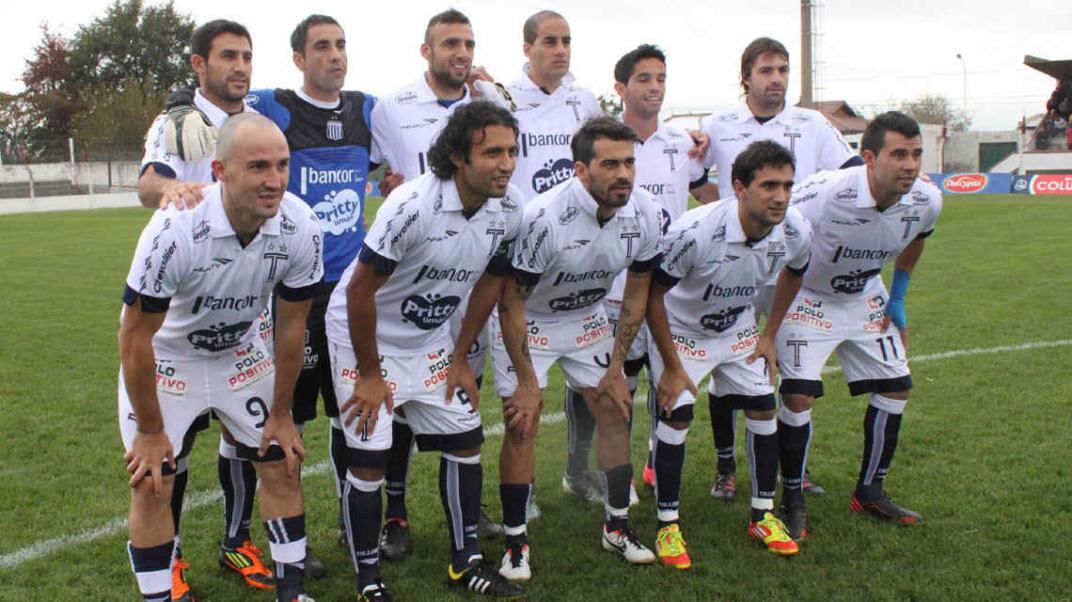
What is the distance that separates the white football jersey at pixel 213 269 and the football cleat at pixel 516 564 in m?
1.65

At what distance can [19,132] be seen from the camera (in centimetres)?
5350

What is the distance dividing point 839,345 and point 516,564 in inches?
89.6

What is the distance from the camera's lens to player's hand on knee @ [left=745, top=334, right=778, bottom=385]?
5.16 metres

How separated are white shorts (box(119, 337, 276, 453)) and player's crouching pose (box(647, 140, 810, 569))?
2.01 meters

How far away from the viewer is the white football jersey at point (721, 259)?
16.1 feet

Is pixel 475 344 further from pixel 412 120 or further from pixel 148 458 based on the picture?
pixel 148 458

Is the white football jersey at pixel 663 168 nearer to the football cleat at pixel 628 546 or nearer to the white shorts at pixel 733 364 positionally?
the white shorts at pixel 733 364

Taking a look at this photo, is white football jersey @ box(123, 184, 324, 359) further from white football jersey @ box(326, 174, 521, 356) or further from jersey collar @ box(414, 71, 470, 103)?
jersey collar @ box(414, 71, 470, 103)

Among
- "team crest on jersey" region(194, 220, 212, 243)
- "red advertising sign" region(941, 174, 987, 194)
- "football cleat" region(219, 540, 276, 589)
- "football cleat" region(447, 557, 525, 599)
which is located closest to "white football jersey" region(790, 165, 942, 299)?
"football cleat" region(447, 557, 525, 599)

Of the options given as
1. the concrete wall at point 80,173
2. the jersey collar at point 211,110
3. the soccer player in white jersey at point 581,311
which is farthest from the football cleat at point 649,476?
the concrete wall at point 80,173

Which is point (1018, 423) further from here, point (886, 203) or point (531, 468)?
point (531, 468)

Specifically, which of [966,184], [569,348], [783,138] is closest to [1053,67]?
[966,184]

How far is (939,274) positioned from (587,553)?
1134cm

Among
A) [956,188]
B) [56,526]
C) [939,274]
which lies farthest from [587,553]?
[956,188]
